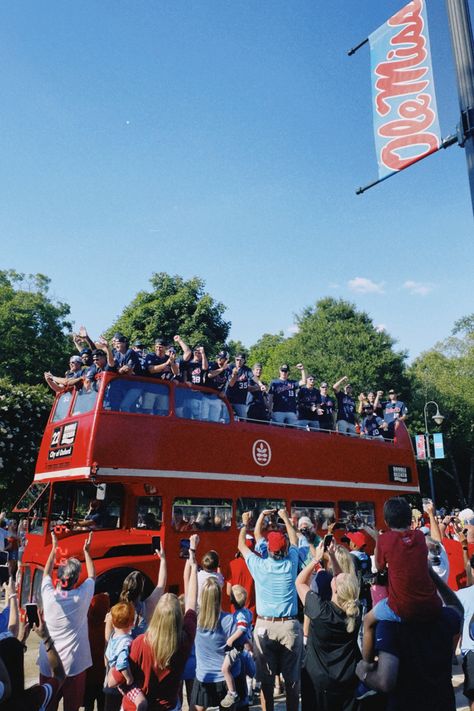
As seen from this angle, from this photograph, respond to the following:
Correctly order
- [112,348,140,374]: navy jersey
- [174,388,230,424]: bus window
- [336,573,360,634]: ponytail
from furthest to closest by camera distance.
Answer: [174,388,230,424]: bus window < [112,348,140,374]: navy jersey < [336,573,360,634]: ponytail

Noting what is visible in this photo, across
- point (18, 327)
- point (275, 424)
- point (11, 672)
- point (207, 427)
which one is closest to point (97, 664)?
point (11, 672)

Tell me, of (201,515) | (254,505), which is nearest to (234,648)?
(201,515)

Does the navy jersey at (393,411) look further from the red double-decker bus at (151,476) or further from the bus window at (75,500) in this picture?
the bus window at (75,500)

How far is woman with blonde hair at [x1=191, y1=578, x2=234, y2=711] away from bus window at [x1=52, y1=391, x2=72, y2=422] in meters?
5.71

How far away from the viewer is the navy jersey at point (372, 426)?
1306 centimetres

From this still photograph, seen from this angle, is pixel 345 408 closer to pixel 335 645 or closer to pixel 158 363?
pixel 158 363

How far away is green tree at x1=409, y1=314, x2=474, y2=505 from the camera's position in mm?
34219

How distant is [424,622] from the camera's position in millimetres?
2574

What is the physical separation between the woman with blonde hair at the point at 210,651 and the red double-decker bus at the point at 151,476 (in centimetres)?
340

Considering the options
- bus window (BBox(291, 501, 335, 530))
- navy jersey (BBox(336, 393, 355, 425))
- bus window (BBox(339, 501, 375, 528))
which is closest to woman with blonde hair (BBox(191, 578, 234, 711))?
bus window (BBox(291, 501, 335, 530))

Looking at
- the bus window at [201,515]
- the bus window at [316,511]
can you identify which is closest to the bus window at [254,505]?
the bus window at [201,515]

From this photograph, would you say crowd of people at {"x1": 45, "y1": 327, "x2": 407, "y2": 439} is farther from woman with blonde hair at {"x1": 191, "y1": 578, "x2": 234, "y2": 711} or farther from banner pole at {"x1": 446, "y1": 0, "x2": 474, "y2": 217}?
banner pole at {"x1": 446, "y1": 0, "x2": 474, "y2": 217}

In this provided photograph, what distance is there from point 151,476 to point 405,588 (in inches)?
249

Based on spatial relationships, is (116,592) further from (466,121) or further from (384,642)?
(466,121)
